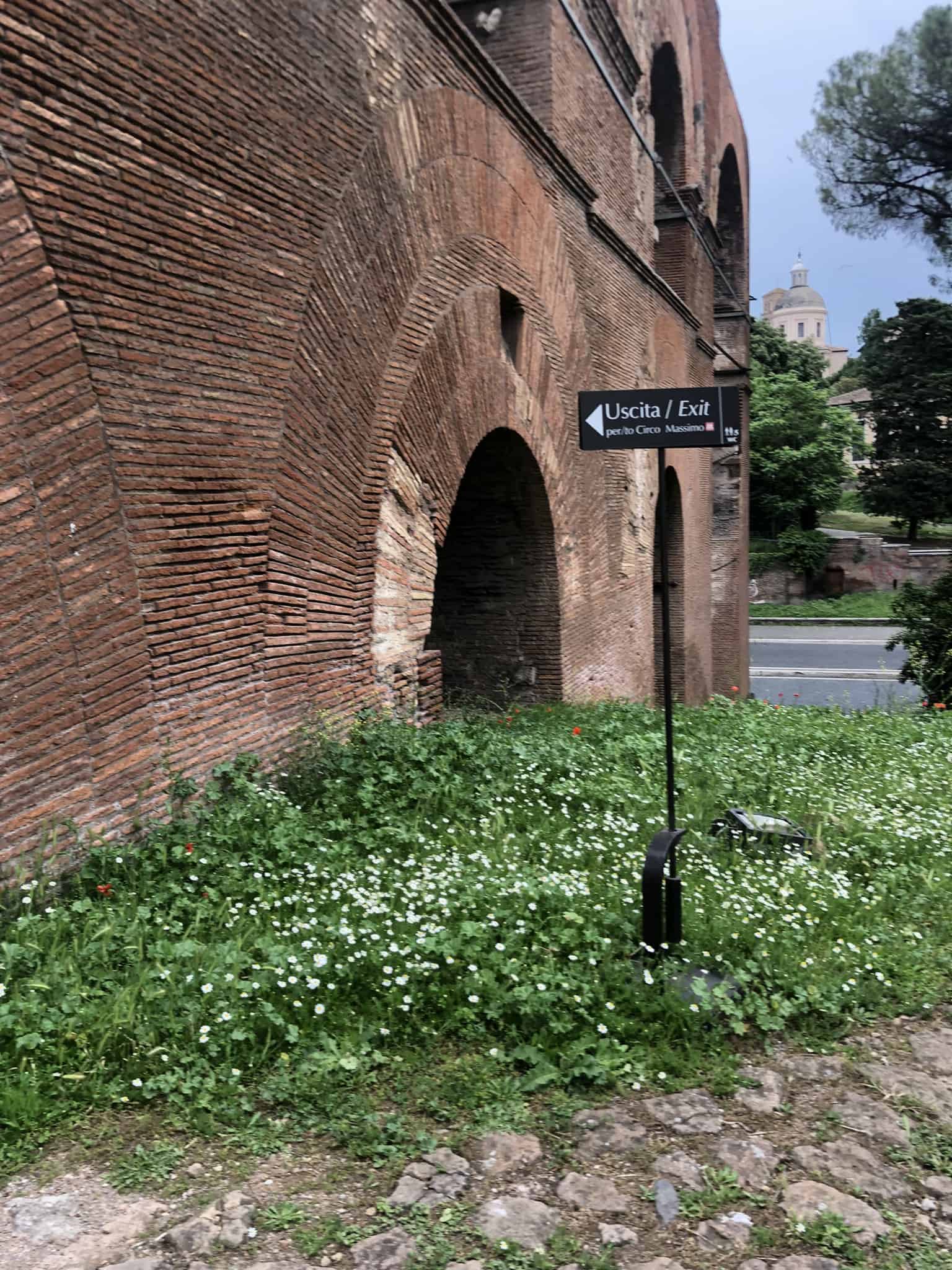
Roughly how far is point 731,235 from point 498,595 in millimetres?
14109

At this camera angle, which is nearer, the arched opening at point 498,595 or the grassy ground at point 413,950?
the grassy ground at point 413,950

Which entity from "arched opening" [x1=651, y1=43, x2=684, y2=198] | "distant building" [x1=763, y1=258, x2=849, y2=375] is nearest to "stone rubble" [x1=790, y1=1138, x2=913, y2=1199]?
"arched opening" [x1=651, y1=43, x2=684, y2=198]

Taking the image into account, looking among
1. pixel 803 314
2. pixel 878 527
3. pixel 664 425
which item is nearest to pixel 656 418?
pixel 664 425

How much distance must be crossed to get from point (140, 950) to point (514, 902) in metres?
1.18

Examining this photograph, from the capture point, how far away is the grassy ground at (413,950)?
2521 mm

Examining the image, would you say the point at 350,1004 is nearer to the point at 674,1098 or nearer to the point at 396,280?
the point at 674,1098

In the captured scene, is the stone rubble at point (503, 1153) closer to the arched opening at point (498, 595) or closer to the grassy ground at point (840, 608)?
the arched opening at point (498, 595)

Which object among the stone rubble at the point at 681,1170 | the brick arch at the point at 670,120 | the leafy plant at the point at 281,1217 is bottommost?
the stone rubble at the point at 681,1170

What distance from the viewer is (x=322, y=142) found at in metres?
4.76

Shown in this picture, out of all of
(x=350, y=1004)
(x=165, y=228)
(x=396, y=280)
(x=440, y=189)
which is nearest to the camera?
(x=350, y=1004)

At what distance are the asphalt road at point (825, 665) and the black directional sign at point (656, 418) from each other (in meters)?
12.8

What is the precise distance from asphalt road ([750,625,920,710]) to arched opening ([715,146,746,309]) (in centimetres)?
726

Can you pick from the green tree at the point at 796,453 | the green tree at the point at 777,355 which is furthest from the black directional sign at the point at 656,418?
the green tree at the point at 777,355

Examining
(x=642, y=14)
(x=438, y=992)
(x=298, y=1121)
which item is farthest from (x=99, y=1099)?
(x=642, y=14)
